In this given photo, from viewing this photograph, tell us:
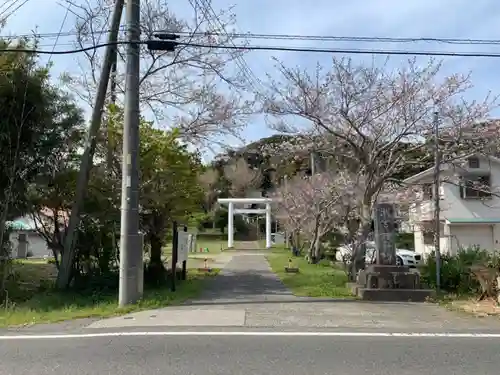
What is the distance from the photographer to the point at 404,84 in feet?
51.5

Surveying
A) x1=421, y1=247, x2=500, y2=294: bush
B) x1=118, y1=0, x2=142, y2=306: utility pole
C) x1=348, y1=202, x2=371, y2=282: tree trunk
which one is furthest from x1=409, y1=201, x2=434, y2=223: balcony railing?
x1=118, y1=0, x2=142, y2=306: utility pole

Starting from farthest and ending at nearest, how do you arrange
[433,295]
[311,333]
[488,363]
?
[433,295] → [311,333] → [488,363]

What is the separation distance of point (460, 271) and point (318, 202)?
11.6 metres

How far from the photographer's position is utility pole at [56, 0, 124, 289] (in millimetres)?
14086

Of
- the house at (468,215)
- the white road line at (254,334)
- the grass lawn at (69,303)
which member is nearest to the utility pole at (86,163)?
the grass lawn at (69,303)

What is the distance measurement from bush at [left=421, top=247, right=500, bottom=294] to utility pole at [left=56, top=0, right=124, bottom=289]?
10.1 metres

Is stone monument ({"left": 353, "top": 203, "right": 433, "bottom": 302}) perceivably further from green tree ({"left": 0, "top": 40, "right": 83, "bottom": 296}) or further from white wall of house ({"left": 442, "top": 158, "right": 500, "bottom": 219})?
white wall of house ({"left": 442, "top": 158, "right": 500, "bottom": 219})

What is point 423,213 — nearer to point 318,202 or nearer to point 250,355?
point 318,202

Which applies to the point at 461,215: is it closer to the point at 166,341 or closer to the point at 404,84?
the point at 404,84

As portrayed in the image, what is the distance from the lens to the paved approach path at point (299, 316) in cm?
926

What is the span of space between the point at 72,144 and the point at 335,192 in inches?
392

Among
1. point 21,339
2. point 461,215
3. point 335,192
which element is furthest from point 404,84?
point 461,215

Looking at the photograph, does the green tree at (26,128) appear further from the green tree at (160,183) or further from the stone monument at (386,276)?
the stone monument at (386,276)

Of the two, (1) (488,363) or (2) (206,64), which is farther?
(2) (206,64)
